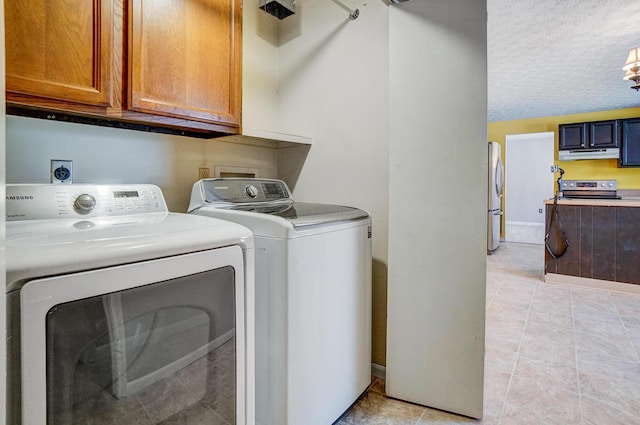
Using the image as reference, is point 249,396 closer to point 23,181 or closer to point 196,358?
point 196,358

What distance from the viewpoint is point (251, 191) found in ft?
6.11

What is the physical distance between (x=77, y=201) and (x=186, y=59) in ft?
2.42

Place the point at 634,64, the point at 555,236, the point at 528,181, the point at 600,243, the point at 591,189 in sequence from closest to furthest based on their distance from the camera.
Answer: the point at 634,64 → the point at 600,243 → the point at 555,236 → the point at 591,189 → the point at 528,181

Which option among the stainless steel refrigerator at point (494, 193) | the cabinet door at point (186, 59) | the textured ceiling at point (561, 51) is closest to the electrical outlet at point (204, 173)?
the cabinet door at point (186, 59)

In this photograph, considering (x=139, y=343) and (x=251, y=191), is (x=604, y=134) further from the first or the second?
(x=139, y=343)

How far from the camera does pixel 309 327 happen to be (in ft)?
4.52

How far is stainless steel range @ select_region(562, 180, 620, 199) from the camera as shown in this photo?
4.89m

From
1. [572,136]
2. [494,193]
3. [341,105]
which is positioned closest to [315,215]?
[341,105]

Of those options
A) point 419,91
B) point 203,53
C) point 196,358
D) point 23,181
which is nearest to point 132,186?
point 23,181

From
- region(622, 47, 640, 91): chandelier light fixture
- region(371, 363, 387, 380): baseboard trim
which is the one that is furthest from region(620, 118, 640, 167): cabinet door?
region(371, 363, 387, 380): baseboard trim

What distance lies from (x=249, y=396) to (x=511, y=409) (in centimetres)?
139

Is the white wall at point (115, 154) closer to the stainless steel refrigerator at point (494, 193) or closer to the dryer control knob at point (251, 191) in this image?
the dryer control knob at point (251, 191)

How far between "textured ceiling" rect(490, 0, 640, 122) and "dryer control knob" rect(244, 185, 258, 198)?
2.31 m

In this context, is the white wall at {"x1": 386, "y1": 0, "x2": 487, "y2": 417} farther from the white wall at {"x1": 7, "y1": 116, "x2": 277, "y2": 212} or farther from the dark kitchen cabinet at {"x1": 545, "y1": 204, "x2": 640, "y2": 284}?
the dark kitchen cabinet at {"x1": 545, "y1": 204, "x2": 640, "y2": 284}
